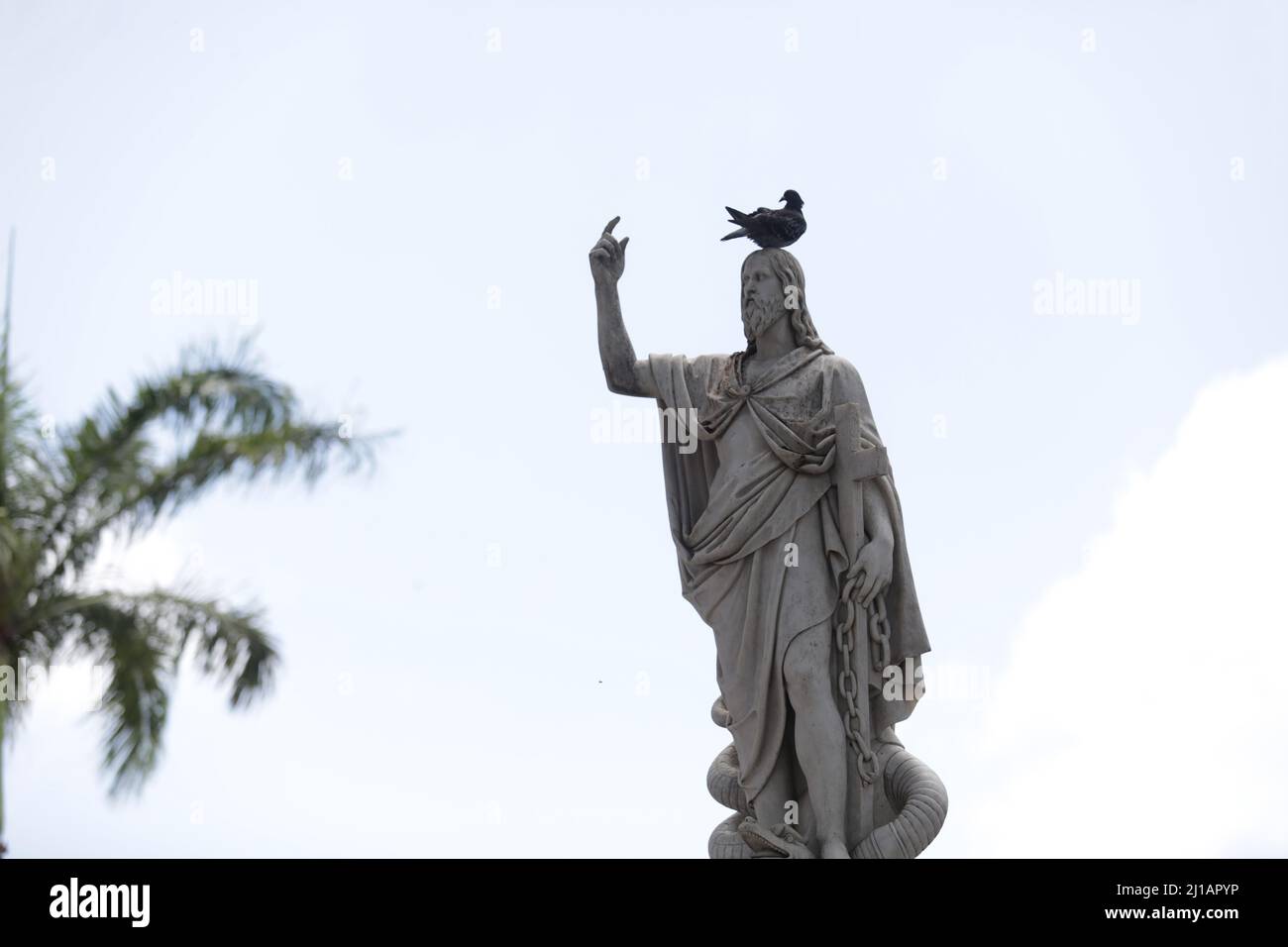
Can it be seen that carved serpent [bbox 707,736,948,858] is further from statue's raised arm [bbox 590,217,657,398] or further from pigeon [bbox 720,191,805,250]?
pigeon [bbox 720,191,805,250]

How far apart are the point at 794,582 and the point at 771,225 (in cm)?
232

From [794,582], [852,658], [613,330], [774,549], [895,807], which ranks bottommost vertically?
[895,807]

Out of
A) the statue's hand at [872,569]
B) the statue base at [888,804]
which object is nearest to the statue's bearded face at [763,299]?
the statue's hand at [872,569]

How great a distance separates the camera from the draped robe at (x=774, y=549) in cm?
1325

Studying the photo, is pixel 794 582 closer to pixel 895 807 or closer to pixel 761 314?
pixel 895 807

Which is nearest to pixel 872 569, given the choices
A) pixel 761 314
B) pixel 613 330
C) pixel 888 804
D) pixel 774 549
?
pixel 774 549

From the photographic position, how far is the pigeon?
13.9 meters

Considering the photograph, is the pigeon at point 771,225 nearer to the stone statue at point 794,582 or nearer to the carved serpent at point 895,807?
the stone statue at point 794,582

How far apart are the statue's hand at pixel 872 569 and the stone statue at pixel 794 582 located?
0.01 meters

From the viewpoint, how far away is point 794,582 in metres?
13.3

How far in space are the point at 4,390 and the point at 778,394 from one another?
4845mm

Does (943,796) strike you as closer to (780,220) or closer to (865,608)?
(865,608)

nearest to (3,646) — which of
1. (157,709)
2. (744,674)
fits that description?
(157,709)
